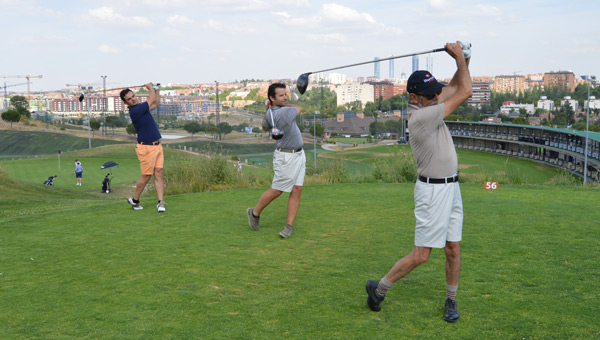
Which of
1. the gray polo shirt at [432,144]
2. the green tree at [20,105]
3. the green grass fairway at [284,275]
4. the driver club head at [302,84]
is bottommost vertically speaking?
the green grass fairway at [284,275]

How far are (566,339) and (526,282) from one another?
4.46ft

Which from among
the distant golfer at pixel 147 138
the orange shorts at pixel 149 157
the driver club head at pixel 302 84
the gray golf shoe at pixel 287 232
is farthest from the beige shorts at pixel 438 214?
the orange shorts at pixel 149 157

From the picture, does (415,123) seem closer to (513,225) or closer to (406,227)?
(406,227)

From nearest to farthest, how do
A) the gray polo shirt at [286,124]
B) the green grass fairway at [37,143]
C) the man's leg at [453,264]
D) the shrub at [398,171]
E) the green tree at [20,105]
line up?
the man's leg at [453,264]
the gray polo shirt at [286,124]
the shrub at [398,171]
the green grass fairway at [37,143]
the green tree at [20,105]

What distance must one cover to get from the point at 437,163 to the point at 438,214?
17.0 inches

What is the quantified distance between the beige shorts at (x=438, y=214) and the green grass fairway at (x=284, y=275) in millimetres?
669

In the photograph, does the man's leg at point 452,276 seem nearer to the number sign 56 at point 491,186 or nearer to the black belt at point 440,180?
the black belt at point 440,180

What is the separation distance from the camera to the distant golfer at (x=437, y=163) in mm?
4531

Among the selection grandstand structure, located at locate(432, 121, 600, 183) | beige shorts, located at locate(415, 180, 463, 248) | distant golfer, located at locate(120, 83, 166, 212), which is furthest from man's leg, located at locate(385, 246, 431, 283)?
grandstand structure, located at locate(432, 121, 600, 183)

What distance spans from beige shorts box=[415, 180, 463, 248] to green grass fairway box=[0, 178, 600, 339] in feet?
2.20

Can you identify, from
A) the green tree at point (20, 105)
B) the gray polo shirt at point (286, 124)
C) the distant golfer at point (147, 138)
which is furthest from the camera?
the green tree at point (20, 105)

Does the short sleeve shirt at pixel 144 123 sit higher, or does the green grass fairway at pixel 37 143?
the short sleeve shirt at pixel 144 123

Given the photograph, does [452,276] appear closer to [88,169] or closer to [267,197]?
[267,197]

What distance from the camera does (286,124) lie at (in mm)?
7520
